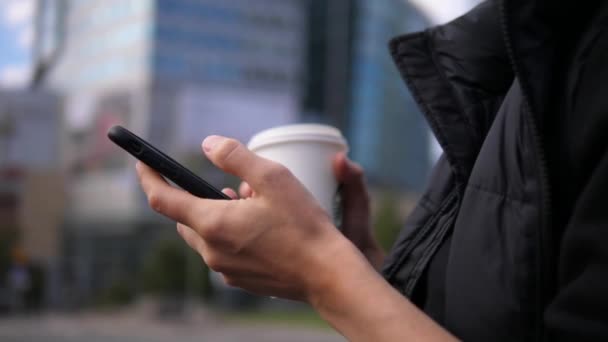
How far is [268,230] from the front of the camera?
800mm

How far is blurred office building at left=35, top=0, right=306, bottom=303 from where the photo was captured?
3412 centimetres

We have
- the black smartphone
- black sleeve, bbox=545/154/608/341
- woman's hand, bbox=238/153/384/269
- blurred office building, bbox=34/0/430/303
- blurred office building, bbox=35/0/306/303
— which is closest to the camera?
black sleeve, bbox=545/154/608/341

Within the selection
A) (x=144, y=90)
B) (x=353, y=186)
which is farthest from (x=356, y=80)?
(x=353, y=186)

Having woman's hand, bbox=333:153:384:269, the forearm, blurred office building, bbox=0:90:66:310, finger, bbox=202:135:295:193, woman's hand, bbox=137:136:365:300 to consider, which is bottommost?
blurred office building, bbox=0:90:66:310

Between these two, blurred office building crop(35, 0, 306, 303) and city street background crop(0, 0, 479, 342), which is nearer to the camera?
city street background crop(0, 0, 479, 342)

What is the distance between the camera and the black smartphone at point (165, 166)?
0.86 m

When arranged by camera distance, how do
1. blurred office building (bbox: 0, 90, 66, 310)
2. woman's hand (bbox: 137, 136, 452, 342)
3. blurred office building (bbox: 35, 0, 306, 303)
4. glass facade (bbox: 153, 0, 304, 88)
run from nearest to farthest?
woman's hand (bbox: 137, 136, 452, 342) → blurred office building (bbox: 0, 90, 66, 310) → blurred office building (bbox: 35, 0, 306, 303) → glass facade (bbox: 153, 0, 304, 88)

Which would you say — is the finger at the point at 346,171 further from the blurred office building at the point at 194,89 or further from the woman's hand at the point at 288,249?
the blurred office building at the point at 194,89

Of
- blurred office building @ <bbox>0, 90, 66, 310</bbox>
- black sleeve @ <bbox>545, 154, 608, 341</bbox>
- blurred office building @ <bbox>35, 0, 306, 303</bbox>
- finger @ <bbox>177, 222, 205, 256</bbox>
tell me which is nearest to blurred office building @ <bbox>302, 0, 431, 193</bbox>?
blurred office building @ <bbox>35, 0, 306, 303</bbox>

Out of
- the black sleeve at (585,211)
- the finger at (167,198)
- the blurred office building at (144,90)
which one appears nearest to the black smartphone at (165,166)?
the finger at (167,198)

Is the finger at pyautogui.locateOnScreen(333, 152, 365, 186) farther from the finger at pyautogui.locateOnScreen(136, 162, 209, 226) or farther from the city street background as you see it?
the city street background

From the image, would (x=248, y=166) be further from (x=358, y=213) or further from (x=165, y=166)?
(x=358, y=213)

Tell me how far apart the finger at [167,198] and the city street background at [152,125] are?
1696 cm

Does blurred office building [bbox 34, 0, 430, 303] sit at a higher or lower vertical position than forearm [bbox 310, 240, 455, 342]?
lower
